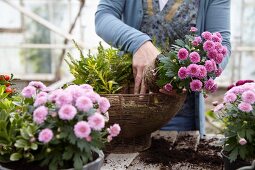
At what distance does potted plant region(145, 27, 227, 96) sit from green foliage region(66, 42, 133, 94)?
0.42 ft

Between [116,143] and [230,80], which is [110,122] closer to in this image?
[116,143]

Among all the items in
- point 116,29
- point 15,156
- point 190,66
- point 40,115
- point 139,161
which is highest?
point 116,29

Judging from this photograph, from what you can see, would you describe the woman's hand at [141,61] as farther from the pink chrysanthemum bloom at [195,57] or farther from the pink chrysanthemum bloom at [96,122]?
the pink chrysanthemum bloom at [96,122]

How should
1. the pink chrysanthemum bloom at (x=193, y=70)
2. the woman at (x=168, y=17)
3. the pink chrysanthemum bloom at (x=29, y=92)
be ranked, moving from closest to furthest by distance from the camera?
the pink chrysanthemum bloom at (x=29, y=92) < the pink chrysanthemum bloom at (x=193, y=70) < the woman at (x=168, y=17)

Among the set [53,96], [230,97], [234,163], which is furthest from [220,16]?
[53,96]

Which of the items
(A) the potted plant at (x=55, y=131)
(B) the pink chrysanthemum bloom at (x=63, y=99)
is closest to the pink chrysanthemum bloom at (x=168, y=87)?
(A) the potted plant at (x=55, y=131)

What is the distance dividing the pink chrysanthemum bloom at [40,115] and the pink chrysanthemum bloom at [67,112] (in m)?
0.04

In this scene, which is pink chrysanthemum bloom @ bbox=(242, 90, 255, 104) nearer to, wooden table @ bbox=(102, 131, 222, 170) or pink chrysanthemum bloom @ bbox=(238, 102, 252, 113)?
pink chrysanthemum bloom @ bbox=(238, 102, 252, 113)

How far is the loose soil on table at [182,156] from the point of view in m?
1.56

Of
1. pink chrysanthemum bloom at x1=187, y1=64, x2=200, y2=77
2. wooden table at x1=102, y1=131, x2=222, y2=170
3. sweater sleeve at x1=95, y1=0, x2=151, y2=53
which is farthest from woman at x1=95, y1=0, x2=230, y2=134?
pink chrysanthemum bloom at x1=187, y1=64, x2=200, y2=77

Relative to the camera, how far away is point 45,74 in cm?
597

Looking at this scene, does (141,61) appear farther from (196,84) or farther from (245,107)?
(245,107)

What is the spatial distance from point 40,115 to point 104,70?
516mm

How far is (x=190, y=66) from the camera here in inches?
54.9
